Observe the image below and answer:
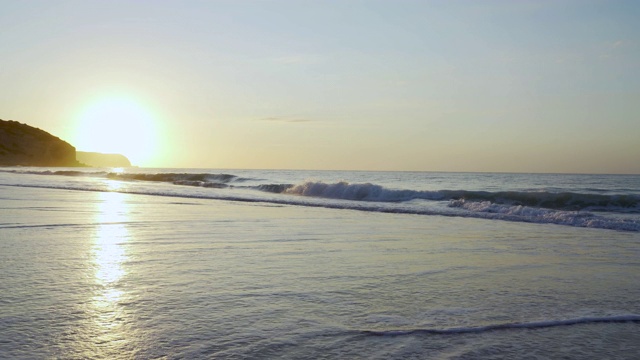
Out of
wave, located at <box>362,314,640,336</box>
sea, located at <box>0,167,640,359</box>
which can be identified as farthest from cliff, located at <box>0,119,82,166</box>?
wave, located at <box>362,314,640,336</box>

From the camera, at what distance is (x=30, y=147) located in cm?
11794

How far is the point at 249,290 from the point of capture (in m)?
4.59

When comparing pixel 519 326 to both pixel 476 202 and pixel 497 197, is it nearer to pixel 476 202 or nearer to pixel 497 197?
pixel 476 202

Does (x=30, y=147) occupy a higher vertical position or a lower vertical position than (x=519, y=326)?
higher

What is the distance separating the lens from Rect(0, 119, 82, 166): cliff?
112600 millimetres

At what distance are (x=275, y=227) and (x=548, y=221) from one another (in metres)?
7.70

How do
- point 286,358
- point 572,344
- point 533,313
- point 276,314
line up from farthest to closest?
point 533,313 < point 276,314 < point 572,344 < point 286,358

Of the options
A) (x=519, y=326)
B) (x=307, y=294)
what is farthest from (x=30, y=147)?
(x=519, y=326)

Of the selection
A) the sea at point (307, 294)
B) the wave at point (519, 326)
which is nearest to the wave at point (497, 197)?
the sea at point (307, 294)

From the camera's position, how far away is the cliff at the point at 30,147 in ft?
369

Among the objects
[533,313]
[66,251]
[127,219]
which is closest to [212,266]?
[66,251]

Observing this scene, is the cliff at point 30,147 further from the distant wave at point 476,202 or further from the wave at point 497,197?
the wave at point 497,197

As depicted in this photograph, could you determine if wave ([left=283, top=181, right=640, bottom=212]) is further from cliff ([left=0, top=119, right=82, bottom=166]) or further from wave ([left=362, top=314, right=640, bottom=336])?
cliff ([left=0, top=119, right=82, bottom=166])

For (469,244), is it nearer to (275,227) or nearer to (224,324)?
(275,227)
